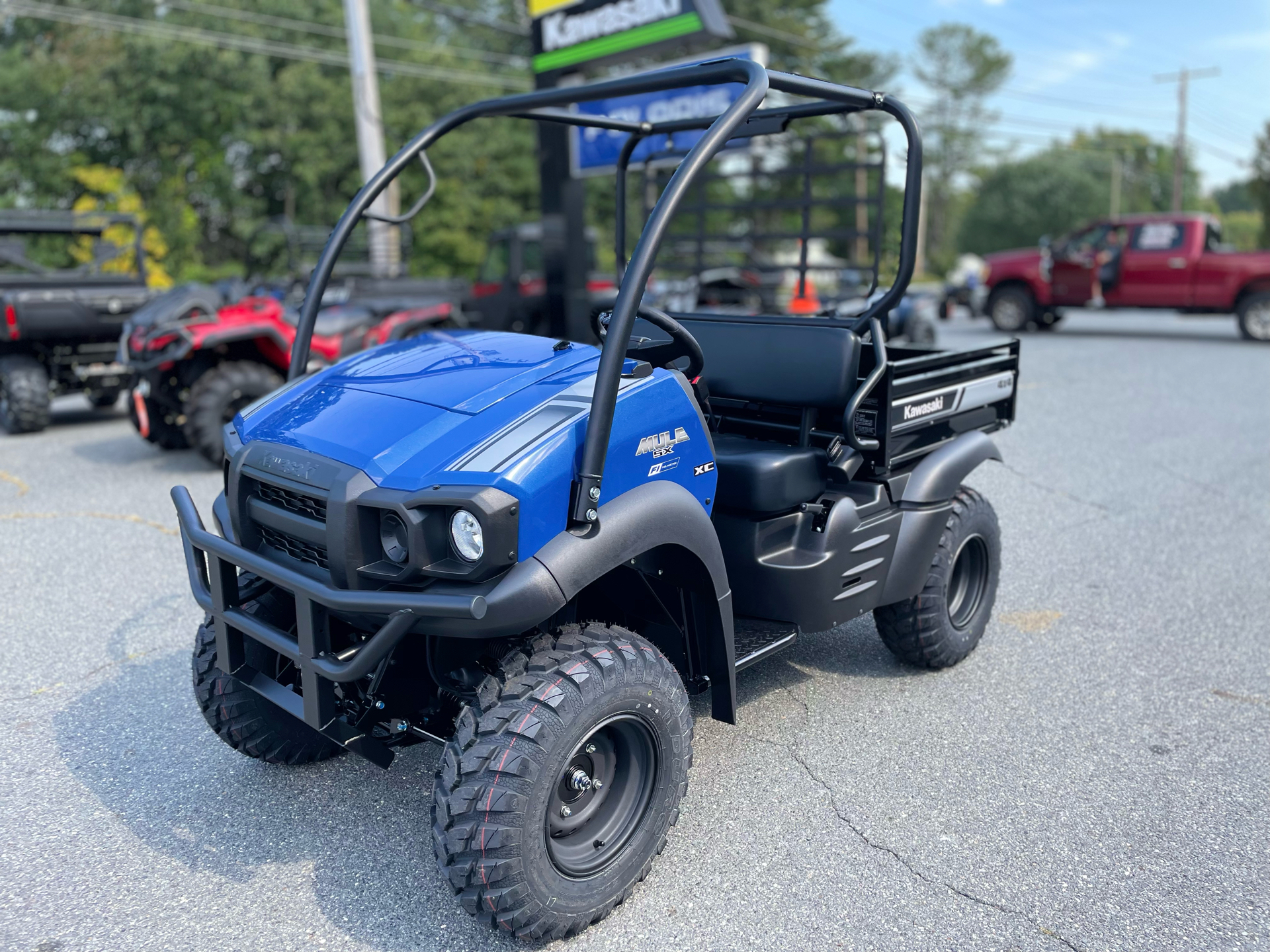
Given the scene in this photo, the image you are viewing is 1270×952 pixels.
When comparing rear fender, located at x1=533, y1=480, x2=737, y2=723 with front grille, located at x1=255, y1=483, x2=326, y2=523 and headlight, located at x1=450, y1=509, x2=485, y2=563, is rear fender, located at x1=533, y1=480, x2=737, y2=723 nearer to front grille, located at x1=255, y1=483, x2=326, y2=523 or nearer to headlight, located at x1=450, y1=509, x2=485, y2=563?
headlight, located at x1=450, y1=509, x2=485, y2=563

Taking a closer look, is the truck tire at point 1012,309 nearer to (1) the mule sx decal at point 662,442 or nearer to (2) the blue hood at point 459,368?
(2) the blue hood at point 459,368

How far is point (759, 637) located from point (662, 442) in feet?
3.03

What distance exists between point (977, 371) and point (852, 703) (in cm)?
145

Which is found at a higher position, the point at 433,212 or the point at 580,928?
the point at 433,212

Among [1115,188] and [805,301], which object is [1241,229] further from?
[805,301]

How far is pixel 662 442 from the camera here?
105 inches

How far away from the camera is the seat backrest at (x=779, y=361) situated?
3.46 m

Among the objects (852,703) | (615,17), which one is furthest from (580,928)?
(615,17)

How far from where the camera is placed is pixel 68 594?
4.79 meters

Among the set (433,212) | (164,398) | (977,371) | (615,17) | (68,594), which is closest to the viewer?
(977,371)

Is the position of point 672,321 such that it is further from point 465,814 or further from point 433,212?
point 433,212

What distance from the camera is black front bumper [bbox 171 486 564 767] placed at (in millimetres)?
2225

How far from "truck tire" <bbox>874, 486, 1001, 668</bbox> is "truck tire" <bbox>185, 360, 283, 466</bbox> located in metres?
5.25

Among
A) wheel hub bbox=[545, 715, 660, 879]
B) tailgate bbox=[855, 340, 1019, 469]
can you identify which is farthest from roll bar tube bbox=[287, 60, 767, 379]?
wheel hub bbox=[545, 715, 660, 879]
